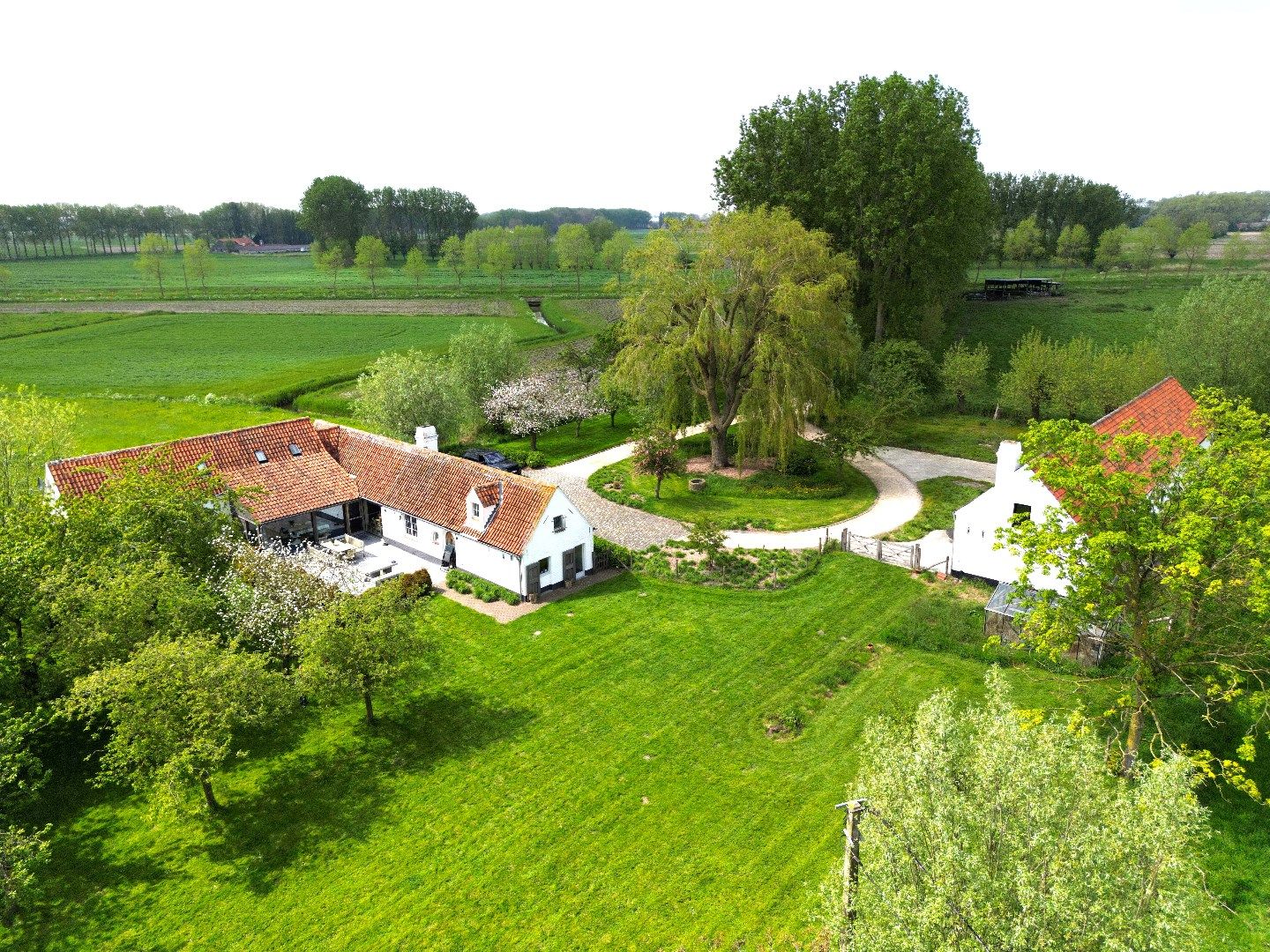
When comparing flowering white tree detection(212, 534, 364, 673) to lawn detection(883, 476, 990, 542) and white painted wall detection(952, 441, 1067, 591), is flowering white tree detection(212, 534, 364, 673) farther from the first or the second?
lawn detection(883, 476, 990, 542)

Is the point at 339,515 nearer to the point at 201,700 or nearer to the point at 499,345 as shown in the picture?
the point at 201,700

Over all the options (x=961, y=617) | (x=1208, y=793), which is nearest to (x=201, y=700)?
(x=961, y=617)

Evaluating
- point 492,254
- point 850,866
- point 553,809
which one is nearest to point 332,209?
point 492,254

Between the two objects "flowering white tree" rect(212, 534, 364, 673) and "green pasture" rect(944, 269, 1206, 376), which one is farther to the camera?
"green pasture" rect(944, 269, 1206, 376)

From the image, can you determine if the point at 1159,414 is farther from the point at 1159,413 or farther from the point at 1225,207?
the point at 1225,207

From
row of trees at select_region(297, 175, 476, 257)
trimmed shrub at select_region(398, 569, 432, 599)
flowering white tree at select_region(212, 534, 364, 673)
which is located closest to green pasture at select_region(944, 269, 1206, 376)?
trimmed shrub at select_region(398, 569, 432, 599)

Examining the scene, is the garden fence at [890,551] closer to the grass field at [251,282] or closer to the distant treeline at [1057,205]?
the grass field at [251,282]
